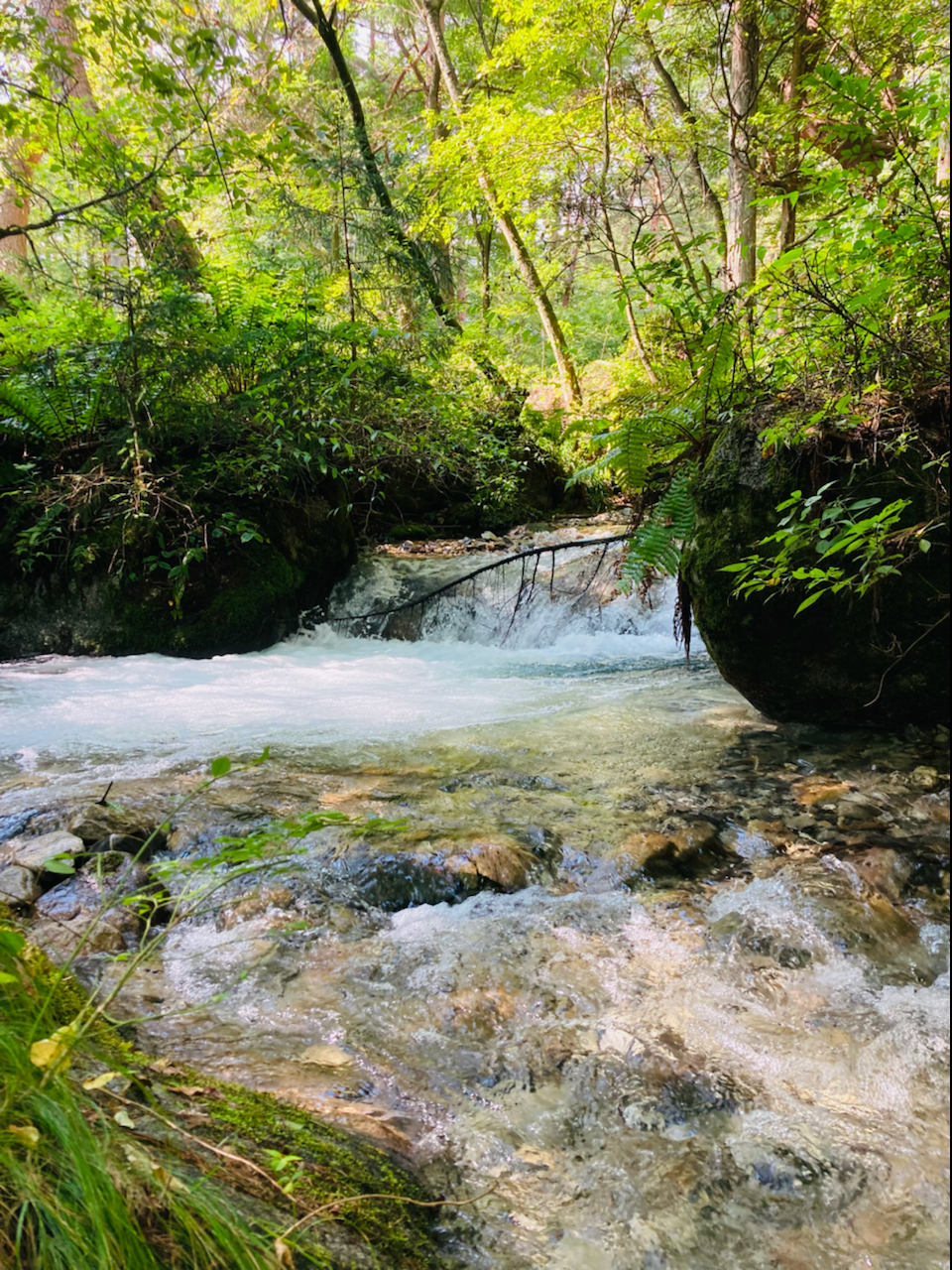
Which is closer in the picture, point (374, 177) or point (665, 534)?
point (665, 534)

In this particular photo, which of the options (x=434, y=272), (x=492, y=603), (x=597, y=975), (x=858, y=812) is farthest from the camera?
(x=434, y=272)

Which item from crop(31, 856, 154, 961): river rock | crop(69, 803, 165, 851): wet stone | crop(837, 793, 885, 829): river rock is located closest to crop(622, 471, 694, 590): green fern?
crop(837, 793, 885, 829): river rock

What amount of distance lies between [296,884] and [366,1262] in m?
1.67

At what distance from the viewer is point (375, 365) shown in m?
7.71

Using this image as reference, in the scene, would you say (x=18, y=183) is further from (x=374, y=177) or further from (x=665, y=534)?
(x=374, y=177)

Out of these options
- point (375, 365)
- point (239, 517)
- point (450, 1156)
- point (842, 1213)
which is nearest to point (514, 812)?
point (450, 1156)

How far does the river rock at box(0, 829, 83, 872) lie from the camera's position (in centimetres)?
283

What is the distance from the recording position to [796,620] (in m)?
3.73

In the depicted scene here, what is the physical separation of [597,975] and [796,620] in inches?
89.4

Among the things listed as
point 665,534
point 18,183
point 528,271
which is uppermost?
point 528,271

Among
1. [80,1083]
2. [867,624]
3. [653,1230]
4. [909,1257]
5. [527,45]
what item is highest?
[527,45]

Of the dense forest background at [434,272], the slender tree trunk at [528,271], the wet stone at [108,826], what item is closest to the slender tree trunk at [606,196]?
the dense forest background at [434,272]

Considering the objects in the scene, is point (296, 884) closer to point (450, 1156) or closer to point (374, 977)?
point (374, 977)

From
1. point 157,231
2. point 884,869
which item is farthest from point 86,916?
point 157,231
